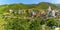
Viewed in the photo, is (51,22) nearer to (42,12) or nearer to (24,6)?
(42,12)

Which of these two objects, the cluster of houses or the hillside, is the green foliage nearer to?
the cluster of houses

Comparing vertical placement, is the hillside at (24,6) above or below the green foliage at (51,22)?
above

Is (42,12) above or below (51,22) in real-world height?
above

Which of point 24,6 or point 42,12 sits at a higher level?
point 24,6

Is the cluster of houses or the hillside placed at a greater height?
the hillside

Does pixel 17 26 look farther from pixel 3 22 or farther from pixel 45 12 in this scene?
pixel 45 12

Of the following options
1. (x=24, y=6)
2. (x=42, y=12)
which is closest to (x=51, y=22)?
(x=42, y=12)

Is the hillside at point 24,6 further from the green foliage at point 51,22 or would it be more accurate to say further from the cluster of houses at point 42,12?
the green foliage at point 51,22

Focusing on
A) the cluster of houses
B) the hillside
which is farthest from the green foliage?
the hillside

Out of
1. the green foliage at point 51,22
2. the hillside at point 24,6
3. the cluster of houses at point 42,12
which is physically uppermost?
the hillside at point 24,6

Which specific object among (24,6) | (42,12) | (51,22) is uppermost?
(24,6)

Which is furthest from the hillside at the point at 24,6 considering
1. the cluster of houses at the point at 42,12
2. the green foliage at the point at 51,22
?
the green foliage at the point at 51,22

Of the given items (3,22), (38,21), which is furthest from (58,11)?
(3,22)
